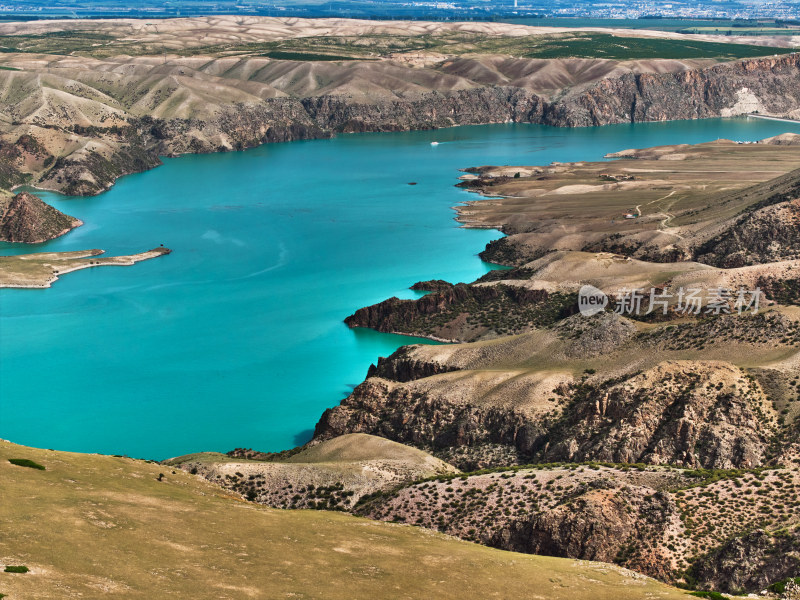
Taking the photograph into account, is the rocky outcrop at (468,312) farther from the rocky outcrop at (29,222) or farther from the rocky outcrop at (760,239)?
the rocky outcrop at (29,222)

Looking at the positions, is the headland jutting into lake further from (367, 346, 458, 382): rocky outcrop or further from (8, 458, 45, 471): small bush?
(367, 346, 458, 382): rocky outcrop

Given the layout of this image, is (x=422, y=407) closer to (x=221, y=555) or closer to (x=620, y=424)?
(x=620, y=424)

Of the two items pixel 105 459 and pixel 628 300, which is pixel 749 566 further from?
pixel 628 300

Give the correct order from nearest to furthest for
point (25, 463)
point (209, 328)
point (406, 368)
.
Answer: point (25, 463)
point (406, 368)
point (209, 328)

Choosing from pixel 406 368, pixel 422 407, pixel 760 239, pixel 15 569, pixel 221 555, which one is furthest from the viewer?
pixel 760 239

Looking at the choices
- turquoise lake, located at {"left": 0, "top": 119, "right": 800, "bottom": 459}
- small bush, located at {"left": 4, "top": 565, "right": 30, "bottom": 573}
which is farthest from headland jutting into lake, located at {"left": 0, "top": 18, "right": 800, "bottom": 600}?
turquoise lake, located at {"left": 0, "top": 119, "right": 800, "bottom": 459}

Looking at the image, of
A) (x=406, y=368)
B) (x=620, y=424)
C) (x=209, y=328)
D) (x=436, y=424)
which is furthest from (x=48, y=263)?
(x=620, y=424)
